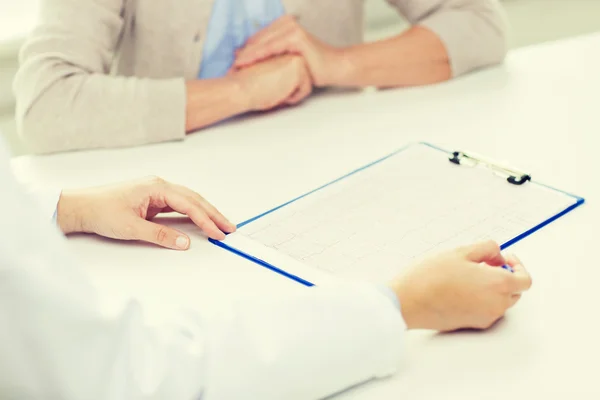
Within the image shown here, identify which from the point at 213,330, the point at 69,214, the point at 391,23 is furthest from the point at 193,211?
the point at 391,23

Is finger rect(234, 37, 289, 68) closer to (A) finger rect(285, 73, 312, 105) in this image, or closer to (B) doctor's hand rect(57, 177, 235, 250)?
(A) finger rect(285, 73, 312, 105)

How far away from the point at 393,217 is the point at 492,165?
0.18m

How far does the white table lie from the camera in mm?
693

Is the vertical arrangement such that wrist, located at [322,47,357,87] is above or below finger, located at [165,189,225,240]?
above

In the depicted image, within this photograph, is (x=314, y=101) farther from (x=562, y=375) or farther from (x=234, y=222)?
(x=562, y=375)

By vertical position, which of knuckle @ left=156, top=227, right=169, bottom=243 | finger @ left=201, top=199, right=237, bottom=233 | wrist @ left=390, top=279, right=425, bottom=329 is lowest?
knuckle @ left=156, top=227, right=169, bottom=243

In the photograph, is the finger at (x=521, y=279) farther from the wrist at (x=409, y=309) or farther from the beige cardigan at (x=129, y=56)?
the beige cardigan at (x=129, y=56)

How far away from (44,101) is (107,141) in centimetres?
12

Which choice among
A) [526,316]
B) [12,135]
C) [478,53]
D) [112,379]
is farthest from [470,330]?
[12,135]

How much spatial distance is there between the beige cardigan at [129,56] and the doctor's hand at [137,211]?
0.26 metres

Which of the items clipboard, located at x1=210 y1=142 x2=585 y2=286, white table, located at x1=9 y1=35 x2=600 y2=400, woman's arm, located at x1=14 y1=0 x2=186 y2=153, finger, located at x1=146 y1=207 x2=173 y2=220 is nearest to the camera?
white table, located at x1=9 y1=35 x2=600 y2=400

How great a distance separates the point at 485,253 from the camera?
2.56 feet

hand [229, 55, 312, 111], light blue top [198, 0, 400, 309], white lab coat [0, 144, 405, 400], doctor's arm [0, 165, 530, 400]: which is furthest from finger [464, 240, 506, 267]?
light blue top [198, 0, 400, 309]

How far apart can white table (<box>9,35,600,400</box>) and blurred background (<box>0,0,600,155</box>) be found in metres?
0.53
